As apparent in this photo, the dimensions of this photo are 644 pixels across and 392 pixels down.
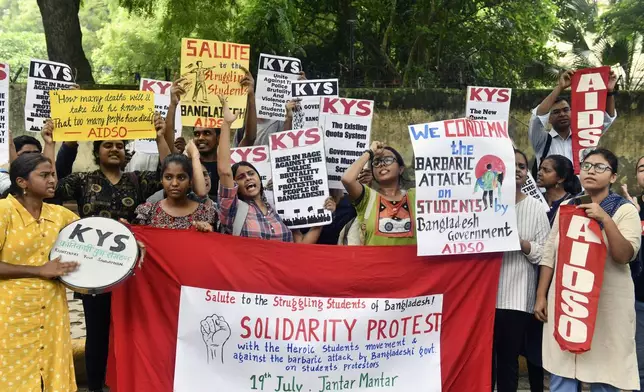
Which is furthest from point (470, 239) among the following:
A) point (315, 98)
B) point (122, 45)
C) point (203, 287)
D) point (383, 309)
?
point (122, 45)

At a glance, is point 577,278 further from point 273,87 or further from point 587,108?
point 273,87

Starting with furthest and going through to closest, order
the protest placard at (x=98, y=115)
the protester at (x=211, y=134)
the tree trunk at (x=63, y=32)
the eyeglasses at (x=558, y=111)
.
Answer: the tree trunk at (x=63, y=32)
the eyeglasses at (x=558, y=111)
the protester at (x=211, y=134)
the protest placard at (x=98, y=115)

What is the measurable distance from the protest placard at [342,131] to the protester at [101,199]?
156 centimetres

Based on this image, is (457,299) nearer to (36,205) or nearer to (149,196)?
(149,196)

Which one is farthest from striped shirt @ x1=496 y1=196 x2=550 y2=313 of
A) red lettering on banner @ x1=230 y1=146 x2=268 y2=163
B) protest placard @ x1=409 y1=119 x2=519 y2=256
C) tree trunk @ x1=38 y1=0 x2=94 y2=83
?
tree trunk @ x1=38 y1=0 x2=94 y2=83

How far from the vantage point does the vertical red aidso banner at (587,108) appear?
20.5 feet

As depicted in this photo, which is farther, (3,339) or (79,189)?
(79,189)

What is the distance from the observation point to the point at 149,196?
17.5 ft

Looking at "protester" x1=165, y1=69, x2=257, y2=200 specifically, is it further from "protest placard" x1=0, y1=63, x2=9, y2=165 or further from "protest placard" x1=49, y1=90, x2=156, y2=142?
"protest placard" x1=0, y1=63, x2=9, y2=165

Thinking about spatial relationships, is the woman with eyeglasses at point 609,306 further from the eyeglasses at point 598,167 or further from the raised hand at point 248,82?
the raised hand at point 248,82

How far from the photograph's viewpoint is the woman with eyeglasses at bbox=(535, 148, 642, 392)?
442 cm

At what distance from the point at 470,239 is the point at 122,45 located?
2643cm

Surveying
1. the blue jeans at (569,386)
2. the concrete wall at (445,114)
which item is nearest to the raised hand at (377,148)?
the blue jeans at (569,386)

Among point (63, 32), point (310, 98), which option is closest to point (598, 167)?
point (310, 98)
